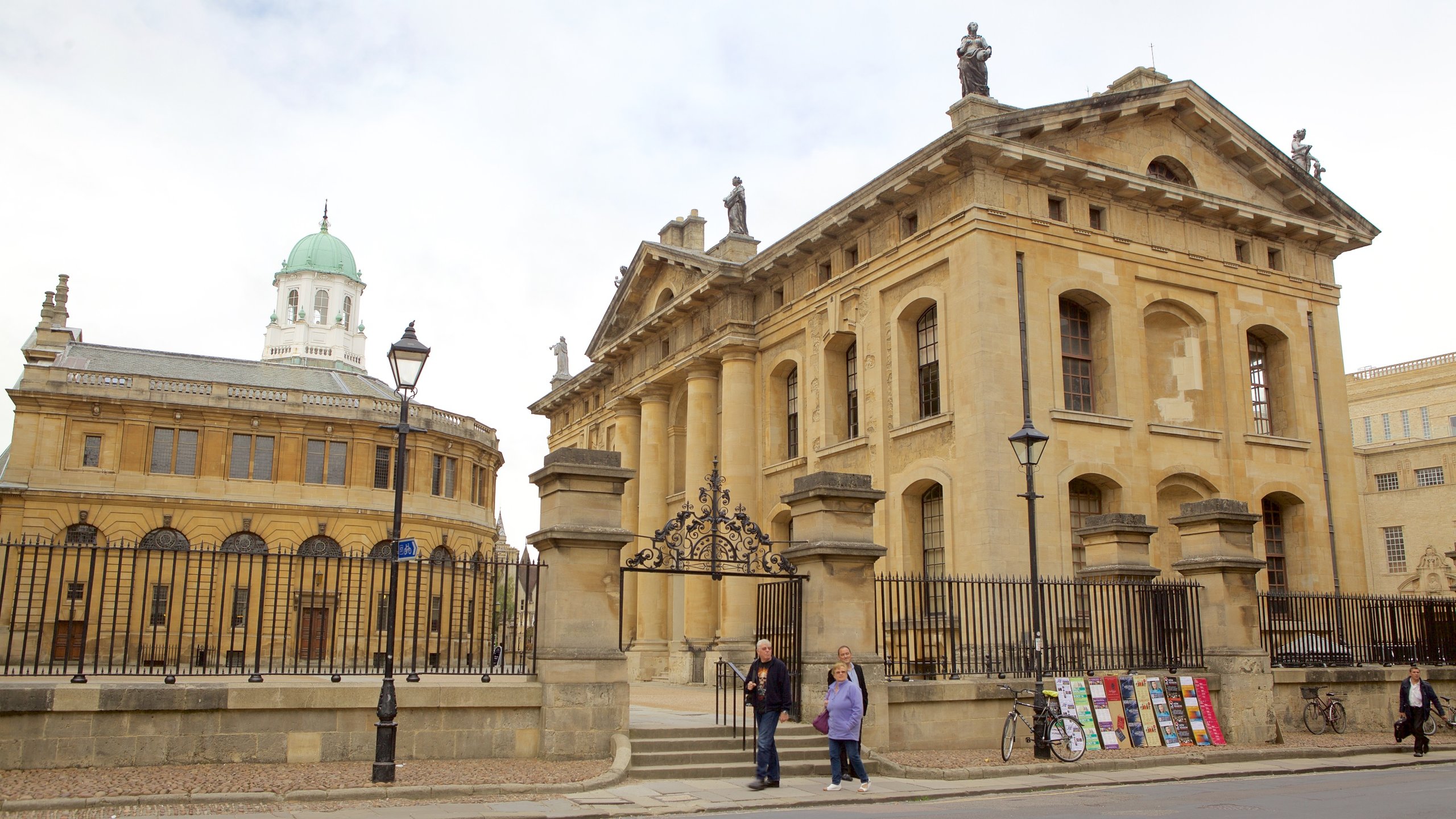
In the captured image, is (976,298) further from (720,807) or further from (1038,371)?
(720,807)

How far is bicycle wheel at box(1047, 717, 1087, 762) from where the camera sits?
51.4 feet

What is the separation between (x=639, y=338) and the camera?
132 ft

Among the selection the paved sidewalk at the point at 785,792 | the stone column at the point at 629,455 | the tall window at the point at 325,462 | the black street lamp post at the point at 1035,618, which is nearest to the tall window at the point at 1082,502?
the black street lamp post at the point at 1035,618

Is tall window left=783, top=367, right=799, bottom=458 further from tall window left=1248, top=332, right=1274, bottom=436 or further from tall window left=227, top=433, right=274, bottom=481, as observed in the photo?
tall window left=227, top=433, right=274, bottom=481

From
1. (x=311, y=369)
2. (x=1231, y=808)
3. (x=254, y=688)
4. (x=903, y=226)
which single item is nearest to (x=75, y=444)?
(x=311, y=369)

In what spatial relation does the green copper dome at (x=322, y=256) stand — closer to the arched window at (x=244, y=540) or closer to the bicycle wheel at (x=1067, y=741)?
the arched window at (x=244, y=540)

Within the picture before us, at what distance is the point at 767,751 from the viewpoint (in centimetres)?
1349

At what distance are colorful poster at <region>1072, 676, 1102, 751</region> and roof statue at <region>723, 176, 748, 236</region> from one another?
850 inches

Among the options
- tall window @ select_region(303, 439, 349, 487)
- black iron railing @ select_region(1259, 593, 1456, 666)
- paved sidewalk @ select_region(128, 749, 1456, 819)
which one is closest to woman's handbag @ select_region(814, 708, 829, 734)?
paved sidewalk @ select_region(128, 749, 1456, 819)

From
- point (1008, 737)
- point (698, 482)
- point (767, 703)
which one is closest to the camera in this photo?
point (767, 703)

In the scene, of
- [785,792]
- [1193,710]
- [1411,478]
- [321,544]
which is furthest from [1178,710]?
[1411,478]

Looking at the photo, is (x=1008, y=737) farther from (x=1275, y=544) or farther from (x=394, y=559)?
(x=1275, y=544)

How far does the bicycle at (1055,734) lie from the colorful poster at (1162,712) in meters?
1.99

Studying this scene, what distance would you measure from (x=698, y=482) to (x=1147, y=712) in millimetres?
19059
